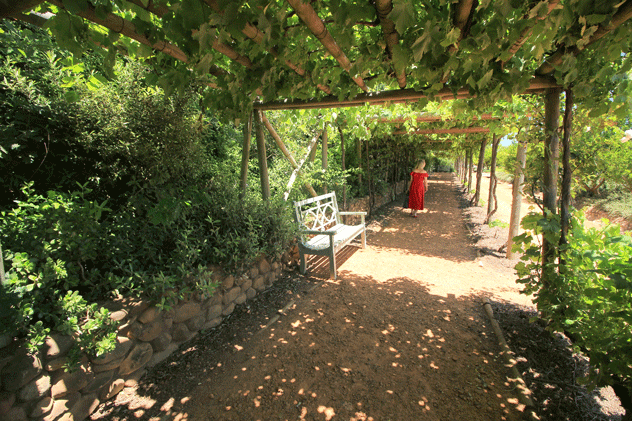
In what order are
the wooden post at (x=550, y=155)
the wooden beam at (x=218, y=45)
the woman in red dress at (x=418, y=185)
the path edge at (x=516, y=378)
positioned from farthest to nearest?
the woman in red dress at (x=418, y=185) → the wooden post at (x=550, y=155) → the path edge at (x=516, y=378) → the wooden beam at (x=218, y=45)

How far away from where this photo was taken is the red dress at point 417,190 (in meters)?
8.43

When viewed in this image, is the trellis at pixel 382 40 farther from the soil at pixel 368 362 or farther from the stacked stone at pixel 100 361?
the stacked stone at pixel 100 361

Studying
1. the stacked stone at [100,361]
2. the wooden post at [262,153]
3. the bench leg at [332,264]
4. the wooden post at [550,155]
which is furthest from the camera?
the bench leg at [332,264]

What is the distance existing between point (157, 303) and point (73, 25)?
2039mm

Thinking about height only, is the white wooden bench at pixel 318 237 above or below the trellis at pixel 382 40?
below

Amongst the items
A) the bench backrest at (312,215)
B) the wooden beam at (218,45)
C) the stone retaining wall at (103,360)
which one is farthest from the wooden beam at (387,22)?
the bench backrest at (312,215)

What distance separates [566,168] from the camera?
8.32 feet

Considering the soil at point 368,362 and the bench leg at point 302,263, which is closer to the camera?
the soil at point 368,362

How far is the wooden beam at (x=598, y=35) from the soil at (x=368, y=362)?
231cm

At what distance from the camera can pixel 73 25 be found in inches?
58.1

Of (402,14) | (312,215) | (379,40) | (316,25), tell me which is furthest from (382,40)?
(312,215)

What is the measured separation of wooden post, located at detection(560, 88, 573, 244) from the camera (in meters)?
2.45

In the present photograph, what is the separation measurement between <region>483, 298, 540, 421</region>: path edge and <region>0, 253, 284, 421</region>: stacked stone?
9.16 feet

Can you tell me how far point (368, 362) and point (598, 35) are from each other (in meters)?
2.89
